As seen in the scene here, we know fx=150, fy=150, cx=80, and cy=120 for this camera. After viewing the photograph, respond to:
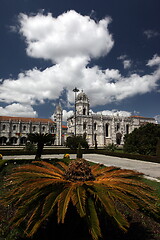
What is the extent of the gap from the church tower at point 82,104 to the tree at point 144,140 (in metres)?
40.4

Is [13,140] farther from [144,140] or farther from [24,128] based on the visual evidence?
[144,140]

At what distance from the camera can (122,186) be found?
104 inches

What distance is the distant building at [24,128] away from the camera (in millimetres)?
60031

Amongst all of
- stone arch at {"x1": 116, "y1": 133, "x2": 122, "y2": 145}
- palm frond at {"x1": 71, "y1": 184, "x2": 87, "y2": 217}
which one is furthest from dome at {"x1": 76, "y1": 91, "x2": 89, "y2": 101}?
palm frond at {"x1": 71, "y1": 184, "x2": 87, "y2": 217}

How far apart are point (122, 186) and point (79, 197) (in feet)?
2.85

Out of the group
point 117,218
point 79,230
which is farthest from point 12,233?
point 117,218

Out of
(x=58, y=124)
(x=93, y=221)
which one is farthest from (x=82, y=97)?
(x=93, y=221)

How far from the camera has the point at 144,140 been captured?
2159 cm

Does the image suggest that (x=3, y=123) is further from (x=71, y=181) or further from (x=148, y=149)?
(x=71, y=181)

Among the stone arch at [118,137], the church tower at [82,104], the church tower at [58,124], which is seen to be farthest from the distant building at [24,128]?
the stone arch at [118,137]

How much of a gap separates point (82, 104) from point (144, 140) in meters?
43.6

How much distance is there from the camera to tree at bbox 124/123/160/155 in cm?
2102

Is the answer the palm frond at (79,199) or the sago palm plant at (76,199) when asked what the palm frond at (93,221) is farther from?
the palm frond at (79,199)

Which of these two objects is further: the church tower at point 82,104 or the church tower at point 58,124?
the church tower at point 82,104
